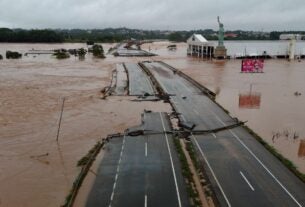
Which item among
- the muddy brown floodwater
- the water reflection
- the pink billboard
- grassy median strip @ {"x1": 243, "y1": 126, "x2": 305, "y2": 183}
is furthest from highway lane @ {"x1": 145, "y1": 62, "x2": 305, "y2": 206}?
the pink billboard

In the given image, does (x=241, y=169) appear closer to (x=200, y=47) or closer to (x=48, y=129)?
(x=48, y=129)

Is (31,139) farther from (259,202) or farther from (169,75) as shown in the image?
(169,75)

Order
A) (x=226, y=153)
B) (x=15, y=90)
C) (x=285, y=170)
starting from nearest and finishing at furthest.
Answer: (x=285, y=170) < (x=226, y=153) < (x=15, y=90)

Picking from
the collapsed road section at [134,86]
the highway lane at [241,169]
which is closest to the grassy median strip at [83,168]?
the highway lane at [241,169]

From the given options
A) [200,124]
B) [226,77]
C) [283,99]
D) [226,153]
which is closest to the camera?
[226,153]

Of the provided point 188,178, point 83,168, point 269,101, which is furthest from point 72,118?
point 269,101

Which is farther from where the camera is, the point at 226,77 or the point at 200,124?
the point at 226,77

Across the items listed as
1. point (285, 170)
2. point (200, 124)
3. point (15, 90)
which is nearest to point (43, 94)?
point (15, 90)
